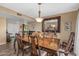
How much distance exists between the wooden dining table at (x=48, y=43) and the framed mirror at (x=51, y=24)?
221 millimetres

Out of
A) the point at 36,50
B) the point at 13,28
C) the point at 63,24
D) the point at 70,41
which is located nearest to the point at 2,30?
the point at 13,28

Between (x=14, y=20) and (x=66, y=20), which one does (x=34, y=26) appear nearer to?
(x=14, y=20)

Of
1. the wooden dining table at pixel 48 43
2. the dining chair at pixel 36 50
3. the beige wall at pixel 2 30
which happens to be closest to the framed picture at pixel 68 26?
the wooden dining table at pixel 48 43

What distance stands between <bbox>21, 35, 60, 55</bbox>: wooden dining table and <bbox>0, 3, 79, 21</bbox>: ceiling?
0.50m

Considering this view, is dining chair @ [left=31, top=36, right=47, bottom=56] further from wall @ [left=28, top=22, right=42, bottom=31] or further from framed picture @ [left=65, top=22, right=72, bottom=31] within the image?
framed picture @ [left=65, top=22, right=72, bottom=31]

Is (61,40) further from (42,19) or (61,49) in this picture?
(42,19)

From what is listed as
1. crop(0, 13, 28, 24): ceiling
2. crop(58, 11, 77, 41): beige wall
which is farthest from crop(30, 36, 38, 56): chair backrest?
crop(58, 11, 77, 41): beige wall

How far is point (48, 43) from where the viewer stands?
6.37ft

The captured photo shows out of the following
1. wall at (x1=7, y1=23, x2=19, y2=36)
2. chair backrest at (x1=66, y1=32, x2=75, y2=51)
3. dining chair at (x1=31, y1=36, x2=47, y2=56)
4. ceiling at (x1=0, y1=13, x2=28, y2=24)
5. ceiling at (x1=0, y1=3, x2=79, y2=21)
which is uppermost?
ceiling at (x1=0, y1=3, x2=79, y2=21)

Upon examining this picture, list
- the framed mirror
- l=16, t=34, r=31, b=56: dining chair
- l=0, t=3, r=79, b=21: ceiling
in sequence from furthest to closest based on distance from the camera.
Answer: l=16, t=34, r=31, b=56: dining chair, the framed mirror, l=0, t=3, r=79, b=21: ceiling

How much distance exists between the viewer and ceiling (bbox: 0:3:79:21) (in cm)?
A: 160

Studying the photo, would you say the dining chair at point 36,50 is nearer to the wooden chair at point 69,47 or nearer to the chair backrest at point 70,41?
the wooden chair at point 69,47

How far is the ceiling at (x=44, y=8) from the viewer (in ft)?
5.26

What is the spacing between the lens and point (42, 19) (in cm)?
175
